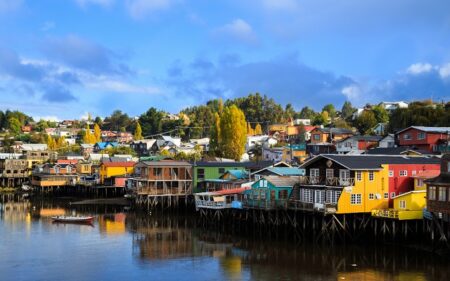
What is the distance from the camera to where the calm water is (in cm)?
3534

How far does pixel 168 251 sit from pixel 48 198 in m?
57.6

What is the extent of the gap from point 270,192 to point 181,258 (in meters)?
12.4

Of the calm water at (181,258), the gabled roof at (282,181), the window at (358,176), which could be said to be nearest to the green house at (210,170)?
the calm water at (181,258)

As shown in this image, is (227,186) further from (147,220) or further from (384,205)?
(384,205)

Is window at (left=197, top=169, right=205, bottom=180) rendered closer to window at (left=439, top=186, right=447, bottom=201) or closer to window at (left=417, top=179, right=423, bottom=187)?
window at (left=417, top=179, right=423, bottom=187)

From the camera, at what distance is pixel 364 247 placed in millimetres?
43000

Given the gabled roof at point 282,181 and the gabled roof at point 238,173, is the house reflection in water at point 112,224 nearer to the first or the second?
the gabled roof at point 238,173

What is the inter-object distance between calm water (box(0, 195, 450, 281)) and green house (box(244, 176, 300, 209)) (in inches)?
134

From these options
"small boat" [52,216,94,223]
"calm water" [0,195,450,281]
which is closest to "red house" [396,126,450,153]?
"calm water" [0,195,450,281]

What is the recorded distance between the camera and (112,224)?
6009 centimetres

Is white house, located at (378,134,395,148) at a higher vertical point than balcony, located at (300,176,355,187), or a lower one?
higher

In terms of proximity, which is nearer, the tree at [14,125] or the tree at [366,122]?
the tree at [366,122]

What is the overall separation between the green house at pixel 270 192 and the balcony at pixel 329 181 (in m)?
2.31

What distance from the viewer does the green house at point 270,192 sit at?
49.0 metres
